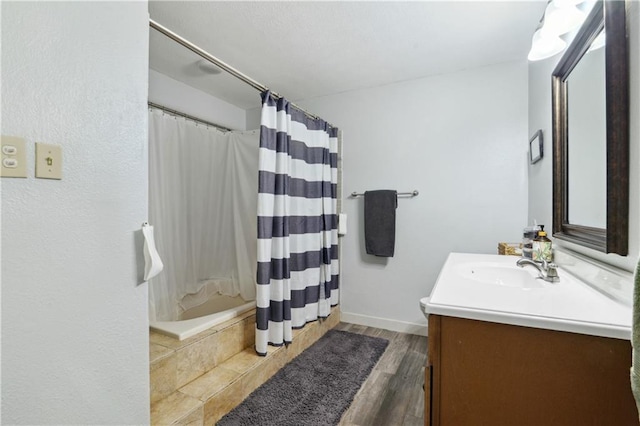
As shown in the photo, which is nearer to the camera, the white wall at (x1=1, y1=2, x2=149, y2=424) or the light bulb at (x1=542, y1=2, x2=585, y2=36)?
the white wall at (x1=1, y1=2, x2=149, y2=424)

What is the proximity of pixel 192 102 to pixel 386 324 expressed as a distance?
2795 mm

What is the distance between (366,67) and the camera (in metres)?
2.36

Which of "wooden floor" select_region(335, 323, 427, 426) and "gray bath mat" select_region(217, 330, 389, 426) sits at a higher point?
"gray bath mat" select_region(217, 330, 389, 426)

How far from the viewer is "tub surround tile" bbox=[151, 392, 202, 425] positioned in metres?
1.27

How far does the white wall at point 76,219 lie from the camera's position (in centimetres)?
77

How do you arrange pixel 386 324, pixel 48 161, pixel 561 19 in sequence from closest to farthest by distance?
pixel 48 161
pixel 561 19
pixel 386 324

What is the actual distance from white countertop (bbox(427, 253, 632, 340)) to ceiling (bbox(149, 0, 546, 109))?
62.7 inches

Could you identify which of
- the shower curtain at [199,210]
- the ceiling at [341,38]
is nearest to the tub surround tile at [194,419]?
the shower curtain at [199,210]

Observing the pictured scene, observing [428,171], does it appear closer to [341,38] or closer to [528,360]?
[341,38]

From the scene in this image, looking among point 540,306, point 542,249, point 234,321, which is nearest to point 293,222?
point 234,321

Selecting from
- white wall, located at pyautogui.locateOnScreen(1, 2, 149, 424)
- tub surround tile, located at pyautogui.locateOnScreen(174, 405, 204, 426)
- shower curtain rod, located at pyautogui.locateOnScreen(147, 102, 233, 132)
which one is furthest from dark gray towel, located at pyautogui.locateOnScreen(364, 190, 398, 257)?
white wall, located at pyautogui.locateOnScreen(1, 2, 149, 424)

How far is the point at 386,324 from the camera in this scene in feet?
8.77

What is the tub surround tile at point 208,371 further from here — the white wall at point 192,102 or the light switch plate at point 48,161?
the white wall at point 192,102

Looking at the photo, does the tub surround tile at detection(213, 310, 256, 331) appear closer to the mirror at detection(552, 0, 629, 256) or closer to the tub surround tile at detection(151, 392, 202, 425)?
the tub surround tile at detection(151, 392, 202, 425)
